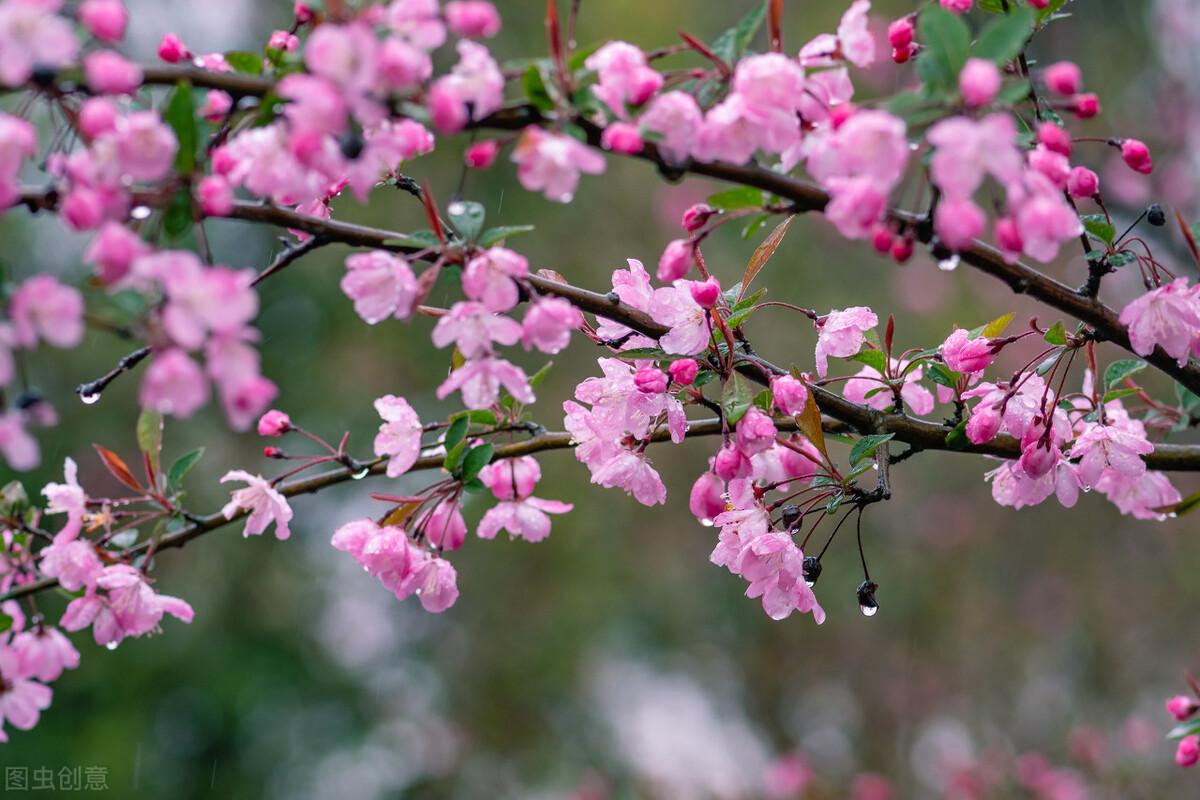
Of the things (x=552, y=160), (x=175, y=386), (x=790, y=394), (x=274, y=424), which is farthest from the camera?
(x=274, y=424)

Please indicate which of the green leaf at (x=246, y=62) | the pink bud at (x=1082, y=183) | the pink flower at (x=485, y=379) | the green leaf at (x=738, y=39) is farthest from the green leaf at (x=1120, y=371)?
the green leaf at (x=246, y=62)

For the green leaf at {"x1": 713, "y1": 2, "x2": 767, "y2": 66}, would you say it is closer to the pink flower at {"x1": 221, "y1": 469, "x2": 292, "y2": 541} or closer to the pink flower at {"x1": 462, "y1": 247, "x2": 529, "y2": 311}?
the pink flower at {"x1": 462, "y1": 247, "x2": 529, "y2": 311}

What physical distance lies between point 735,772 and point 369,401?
256cm

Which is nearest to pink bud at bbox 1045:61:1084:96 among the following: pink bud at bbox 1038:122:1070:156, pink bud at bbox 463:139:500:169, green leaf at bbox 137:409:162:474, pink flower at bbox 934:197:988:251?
pink bud at bbox 1038:122:1070:156

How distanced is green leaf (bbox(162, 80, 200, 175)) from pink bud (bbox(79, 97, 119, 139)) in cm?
5

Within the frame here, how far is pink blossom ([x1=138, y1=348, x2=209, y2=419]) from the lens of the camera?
0.78 meters

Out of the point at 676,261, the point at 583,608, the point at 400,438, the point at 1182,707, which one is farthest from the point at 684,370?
the point at 583,608

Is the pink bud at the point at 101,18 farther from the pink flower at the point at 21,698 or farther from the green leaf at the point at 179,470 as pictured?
the pink flower at the point at 21,698

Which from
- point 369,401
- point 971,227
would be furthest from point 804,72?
point 369,401

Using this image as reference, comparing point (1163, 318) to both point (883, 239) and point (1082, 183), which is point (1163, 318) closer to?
point (1082, 183)

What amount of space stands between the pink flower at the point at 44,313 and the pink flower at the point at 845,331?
0.80 m

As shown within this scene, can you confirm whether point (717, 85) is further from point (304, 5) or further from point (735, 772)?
point (735, 772)

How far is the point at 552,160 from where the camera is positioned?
34.8 inches

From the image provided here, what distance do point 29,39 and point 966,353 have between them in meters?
0.96
